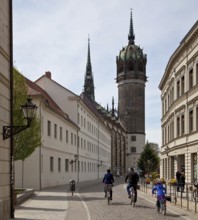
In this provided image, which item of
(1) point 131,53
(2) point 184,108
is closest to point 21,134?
(2) point 184,108

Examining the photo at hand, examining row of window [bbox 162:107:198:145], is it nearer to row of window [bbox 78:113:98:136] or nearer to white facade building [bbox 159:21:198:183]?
white facade building [bbox 159:21:198:183]

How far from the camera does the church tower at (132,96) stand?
131500 millimetres

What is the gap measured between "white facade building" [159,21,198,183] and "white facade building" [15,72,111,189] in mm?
10460

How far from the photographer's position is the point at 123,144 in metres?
128

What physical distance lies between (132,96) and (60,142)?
87.6 meters

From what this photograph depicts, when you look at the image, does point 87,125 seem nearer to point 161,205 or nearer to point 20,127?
point 161,205

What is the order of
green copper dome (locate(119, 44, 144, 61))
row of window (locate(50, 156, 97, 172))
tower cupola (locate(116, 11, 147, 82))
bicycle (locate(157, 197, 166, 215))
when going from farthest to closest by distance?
1. green copper dome (locate(119, 44, 144, 61))
2. tower cupola (locate(116, 11, 147, 82))
3. row of window (locate(50, 156, 97, 172))
4. bicycle (locate(157, 197, 166, 215))

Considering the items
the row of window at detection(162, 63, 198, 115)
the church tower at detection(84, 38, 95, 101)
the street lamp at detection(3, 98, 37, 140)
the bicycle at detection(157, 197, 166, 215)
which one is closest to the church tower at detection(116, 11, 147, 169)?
the church tower at detection(84, 38, 95, 101)

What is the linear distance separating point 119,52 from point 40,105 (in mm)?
107084

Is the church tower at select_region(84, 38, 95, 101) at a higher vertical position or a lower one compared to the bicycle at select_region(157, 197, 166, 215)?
higher

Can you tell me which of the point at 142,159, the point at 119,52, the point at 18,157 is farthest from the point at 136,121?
the point at 18,157

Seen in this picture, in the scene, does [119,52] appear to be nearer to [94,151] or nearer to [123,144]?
[123,144]

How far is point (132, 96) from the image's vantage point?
430 feet

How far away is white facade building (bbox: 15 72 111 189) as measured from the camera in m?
35.2
